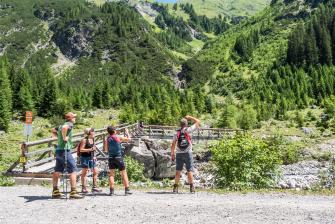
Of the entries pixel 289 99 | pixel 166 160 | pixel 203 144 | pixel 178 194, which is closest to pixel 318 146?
pixel 203 144

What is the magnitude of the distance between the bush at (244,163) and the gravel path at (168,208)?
320 cm

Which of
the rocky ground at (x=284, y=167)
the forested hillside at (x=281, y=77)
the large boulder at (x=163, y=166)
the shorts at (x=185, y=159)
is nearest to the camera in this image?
the shorts at (x=185, y=159)

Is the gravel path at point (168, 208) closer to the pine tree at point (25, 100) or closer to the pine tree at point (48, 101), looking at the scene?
the pine tree at point (25, 100)

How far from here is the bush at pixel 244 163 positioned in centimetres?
1767

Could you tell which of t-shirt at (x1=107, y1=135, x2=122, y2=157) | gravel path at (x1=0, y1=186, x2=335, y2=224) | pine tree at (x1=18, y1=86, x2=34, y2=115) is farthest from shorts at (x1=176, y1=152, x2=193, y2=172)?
pine tree at (x1=18, y1=86, x2=34, y2=115)

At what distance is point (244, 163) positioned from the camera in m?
17.9

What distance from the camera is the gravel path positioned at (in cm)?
1062

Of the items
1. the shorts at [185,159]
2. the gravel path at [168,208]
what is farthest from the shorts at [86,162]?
the shorts at [185,159]

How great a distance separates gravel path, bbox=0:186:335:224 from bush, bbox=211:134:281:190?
3.20 meters

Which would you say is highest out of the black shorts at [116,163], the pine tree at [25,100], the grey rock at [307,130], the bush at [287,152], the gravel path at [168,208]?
the pine tree at [25,100]

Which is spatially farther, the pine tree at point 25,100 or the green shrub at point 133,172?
the pine tree at point 25,100

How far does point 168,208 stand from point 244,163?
6833 mm

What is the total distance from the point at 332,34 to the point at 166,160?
144 m

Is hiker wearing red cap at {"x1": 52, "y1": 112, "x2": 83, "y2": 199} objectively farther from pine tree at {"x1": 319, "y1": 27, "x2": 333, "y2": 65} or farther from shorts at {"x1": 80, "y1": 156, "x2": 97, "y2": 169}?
pine tree at {"x1": 319, "y1": 27, "x2": 333, "y2": 65}
